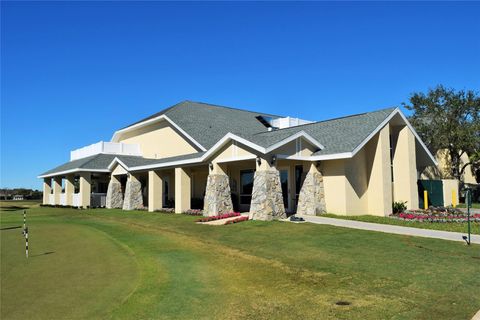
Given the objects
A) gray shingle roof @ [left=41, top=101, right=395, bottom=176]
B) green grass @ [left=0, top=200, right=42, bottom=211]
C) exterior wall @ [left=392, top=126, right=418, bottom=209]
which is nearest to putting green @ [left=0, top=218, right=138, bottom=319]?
gray shingle roof @ [left=41, top=101, right=395, bottom=176]

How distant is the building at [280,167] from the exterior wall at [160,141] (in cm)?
12

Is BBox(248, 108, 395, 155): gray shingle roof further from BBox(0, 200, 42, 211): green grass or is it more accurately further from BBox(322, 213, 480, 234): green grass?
BBox(0, 200, 42, 211): green grass

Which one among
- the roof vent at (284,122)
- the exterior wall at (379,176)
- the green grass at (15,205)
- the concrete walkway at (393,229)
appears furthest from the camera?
the green grass at (15,205)

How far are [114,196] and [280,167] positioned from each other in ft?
50.5

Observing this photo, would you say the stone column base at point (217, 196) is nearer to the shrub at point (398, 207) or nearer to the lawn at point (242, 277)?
the lawn at point (242, 277)

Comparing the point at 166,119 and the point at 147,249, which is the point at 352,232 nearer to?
the point at 147,249

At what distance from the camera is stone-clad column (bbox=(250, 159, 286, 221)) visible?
1800 cm

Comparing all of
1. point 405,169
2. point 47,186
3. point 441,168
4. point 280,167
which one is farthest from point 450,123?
point 47,186

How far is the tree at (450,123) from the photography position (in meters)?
32.2

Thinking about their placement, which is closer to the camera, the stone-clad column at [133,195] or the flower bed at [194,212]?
the flower bed at [194,212]

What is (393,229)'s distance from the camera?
15180 mm

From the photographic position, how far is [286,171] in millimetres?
21703

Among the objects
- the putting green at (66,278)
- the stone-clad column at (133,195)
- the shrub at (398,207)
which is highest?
the stone-clad column at (133,195)

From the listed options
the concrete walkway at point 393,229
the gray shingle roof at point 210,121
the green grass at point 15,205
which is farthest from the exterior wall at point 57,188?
the concrete walkway at point 393,229
